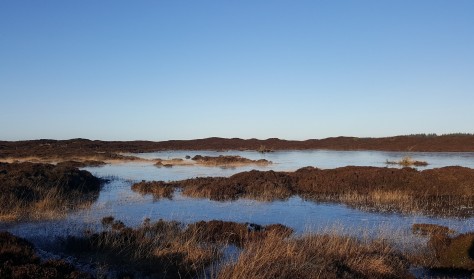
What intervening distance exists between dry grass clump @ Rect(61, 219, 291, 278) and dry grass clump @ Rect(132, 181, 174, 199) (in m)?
7.73

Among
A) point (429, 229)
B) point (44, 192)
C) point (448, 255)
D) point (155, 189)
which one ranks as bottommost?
point (448, 255)

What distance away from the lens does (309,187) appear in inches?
891

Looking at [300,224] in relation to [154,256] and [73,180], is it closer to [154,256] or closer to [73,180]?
[154,256]

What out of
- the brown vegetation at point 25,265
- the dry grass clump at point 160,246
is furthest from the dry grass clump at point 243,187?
the brown vegetation at point 25,265

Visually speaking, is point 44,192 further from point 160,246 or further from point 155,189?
point 160,246

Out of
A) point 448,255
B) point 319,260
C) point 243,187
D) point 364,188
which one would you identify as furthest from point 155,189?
point 448,255

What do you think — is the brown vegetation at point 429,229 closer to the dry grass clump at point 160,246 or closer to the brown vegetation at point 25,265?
the dry grass clump at point 160,246

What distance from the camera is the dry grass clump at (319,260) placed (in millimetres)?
7666

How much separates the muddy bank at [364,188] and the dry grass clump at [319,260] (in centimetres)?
751

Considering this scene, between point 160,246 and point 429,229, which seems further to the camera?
point 429,229

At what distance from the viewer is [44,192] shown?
17.9 meters

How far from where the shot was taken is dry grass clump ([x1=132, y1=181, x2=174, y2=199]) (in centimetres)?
2042

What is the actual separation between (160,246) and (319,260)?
3.49m

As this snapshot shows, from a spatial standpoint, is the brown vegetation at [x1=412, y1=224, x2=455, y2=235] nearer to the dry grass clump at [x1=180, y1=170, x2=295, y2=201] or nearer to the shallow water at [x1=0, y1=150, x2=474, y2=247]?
the shallow water at [x1=0, y1=150, x2=474, y2=247]
